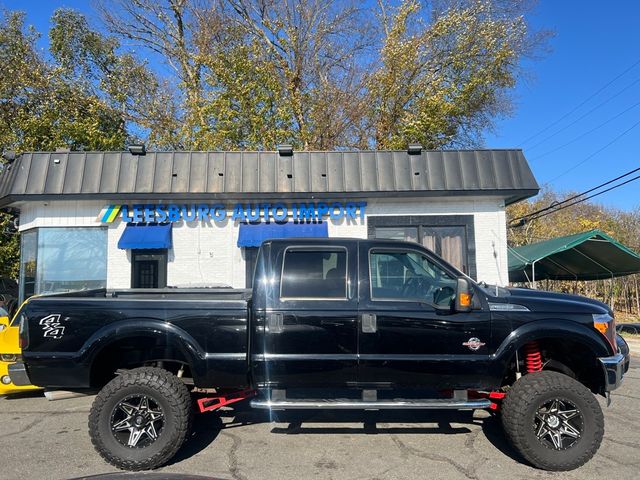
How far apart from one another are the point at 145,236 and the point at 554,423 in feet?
→ 26.9

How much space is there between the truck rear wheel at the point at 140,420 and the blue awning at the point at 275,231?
5569 mm

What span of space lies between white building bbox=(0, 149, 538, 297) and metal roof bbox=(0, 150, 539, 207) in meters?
0.02

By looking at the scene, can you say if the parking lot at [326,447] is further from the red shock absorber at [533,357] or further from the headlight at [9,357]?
the red shock absorber at [533,357]

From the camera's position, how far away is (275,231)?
9961 millimetres

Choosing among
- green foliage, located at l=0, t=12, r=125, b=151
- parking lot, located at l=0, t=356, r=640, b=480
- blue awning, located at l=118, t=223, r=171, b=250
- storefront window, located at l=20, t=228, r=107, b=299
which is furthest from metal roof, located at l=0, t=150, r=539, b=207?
green foliage, located at l=0, t=12, r=125, b=151

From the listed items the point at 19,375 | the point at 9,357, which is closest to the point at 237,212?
the point at 9,357

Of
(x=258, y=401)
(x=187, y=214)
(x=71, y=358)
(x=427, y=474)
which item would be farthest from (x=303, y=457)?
(x=187, y=214)

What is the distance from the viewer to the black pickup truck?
432cm

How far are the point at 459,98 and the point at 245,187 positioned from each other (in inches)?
481

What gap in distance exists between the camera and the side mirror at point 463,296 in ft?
14.1

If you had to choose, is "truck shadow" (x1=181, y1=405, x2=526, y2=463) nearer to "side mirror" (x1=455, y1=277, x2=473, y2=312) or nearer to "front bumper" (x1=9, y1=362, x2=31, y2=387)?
"side mirror" (x1=455, y1=277, x2=473, y2=312)

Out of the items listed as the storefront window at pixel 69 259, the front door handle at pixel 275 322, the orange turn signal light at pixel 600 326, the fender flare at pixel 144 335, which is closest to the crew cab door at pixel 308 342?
the front door handle at pixel 275 322

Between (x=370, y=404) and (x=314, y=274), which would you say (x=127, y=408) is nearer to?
(x=314, y=274)

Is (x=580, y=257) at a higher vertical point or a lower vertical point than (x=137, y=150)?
lower
